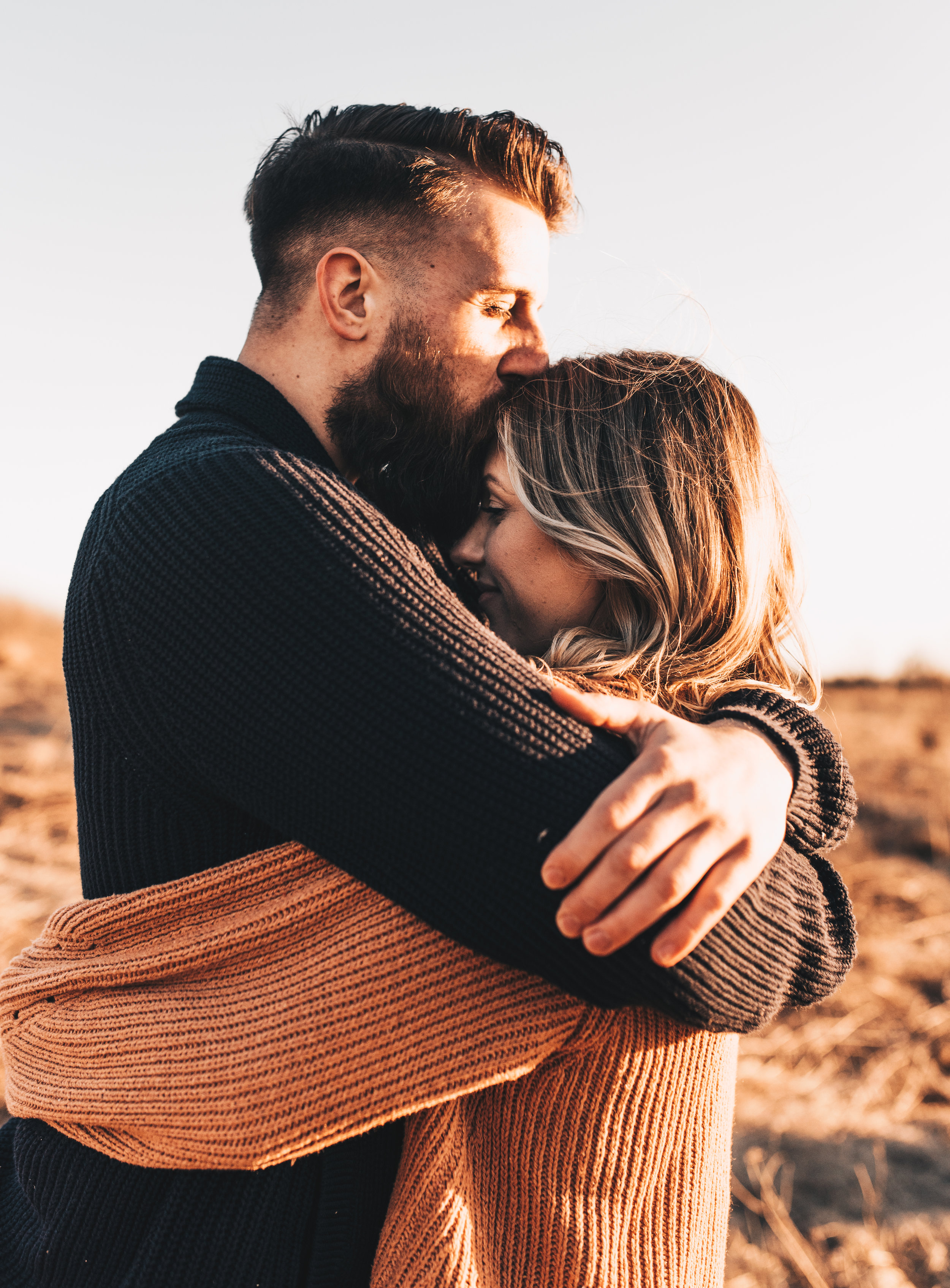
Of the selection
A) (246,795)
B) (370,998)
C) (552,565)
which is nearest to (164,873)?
(246,795)

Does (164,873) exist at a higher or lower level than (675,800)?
lower

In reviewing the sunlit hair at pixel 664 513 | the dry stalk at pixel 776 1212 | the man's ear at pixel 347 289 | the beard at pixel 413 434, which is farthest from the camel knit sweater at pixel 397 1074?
the dry stalk at pixel 776 1212

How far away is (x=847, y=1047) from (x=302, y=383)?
443 centimetres

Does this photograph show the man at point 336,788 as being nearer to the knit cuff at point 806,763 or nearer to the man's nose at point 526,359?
the knit cuff at point 806,763

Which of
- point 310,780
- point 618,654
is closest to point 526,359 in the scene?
point 618,654

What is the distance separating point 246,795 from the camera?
3.92 ft

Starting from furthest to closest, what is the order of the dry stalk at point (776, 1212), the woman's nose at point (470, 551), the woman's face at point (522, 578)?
the dry stalk at point (776, 1212)
the woman's nose at point (470, 551)
the woman's face at point (522, 578)

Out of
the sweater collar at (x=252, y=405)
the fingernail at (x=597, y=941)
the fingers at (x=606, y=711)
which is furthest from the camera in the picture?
the sweater collar at (x=252, y=405)

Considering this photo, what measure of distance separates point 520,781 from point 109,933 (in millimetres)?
757

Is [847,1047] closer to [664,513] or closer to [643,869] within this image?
[664,513]

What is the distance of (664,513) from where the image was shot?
1854mm

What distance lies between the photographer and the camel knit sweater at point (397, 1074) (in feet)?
3.79

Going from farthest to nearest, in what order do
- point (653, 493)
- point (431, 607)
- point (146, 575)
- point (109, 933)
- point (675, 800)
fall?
point (653, 493) < point (109, 933) < point (146, 575) < point (431, 607) < point (675, 800)

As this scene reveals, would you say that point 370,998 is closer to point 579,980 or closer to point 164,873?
point 579,980
